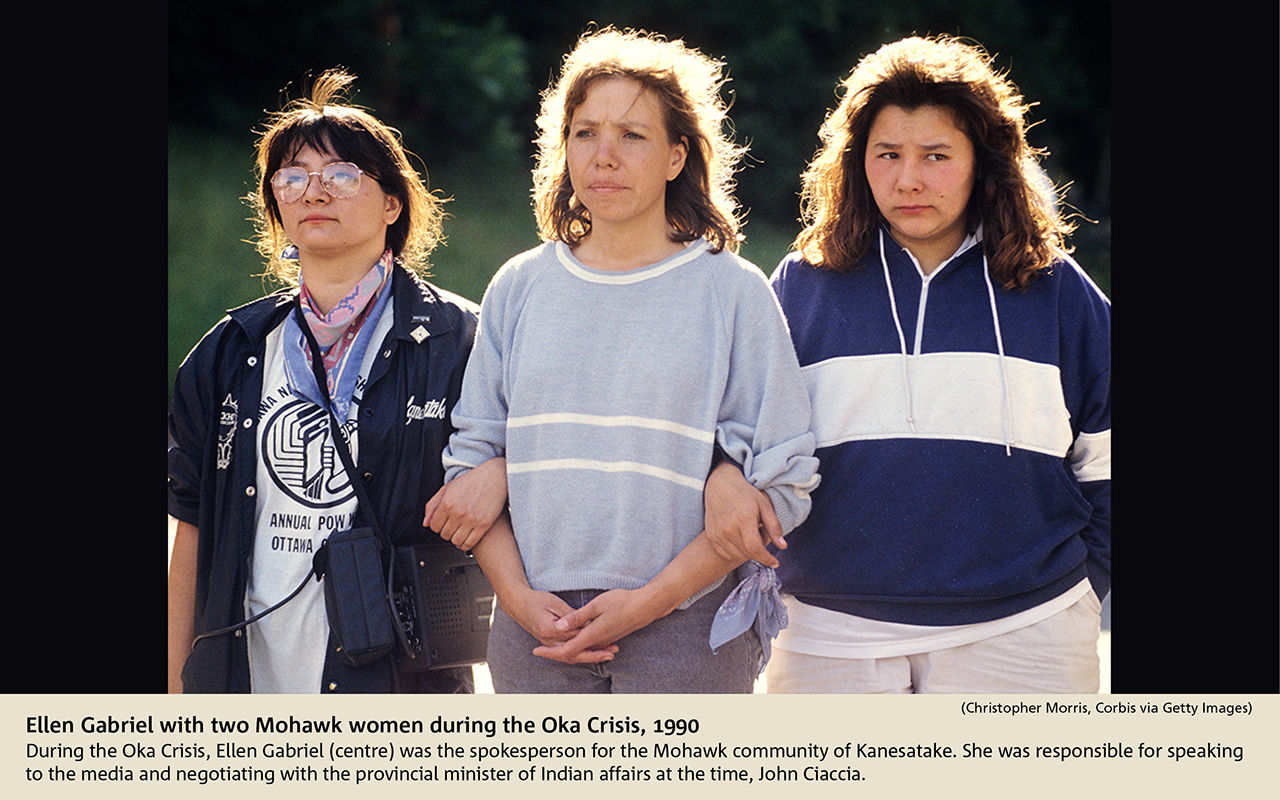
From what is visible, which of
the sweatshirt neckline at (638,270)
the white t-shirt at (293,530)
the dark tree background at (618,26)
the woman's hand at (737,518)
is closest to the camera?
the woman's hand at (737,518)

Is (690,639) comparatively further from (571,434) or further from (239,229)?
(239,229)

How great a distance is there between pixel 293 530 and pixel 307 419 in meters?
0.25

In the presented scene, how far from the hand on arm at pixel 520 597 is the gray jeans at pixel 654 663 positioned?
0.04m

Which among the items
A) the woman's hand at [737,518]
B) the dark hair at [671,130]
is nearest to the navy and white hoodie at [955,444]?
the woman's hand at [737,518]

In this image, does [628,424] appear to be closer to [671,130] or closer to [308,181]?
[671,130]

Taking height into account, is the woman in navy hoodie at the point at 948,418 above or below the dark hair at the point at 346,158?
below

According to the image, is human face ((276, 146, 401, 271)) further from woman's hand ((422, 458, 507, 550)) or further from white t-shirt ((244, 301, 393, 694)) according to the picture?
woman's hand ((422, 458, 507, 550))

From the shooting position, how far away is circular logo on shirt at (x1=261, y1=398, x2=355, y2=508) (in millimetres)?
2473

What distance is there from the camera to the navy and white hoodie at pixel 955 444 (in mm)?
2357

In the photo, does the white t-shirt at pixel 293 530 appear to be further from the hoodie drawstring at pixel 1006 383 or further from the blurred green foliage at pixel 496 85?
the blurred green foliage at pixel 496 85

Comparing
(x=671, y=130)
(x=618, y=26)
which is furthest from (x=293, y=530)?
(x=618, y=26)

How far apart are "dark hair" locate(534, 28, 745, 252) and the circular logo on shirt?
0.69 meters

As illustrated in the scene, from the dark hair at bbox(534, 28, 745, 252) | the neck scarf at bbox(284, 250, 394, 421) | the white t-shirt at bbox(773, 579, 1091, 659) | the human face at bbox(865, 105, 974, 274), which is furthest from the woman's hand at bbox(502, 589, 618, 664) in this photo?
the human face at bbox(865, 105, 974, 274)
